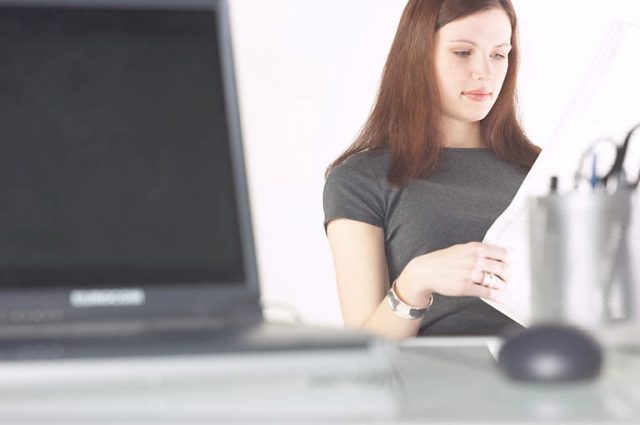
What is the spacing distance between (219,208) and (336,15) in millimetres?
2440

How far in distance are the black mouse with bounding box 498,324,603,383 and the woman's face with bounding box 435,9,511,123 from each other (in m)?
1.29

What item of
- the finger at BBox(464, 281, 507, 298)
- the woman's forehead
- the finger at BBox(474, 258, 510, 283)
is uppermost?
the woman's forehead

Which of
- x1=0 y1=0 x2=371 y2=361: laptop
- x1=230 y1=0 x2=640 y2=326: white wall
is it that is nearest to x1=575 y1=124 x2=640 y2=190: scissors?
x1=0 y1=0 x2=371 y2=361: laptop

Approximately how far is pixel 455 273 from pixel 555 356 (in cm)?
58

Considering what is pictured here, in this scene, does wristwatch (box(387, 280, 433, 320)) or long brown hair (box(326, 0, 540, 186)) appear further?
long brown hair (box(326, 0, 540, 186))

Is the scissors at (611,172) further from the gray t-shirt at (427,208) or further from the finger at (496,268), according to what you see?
the gray t-shirt at (427,208)

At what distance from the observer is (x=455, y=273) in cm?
125

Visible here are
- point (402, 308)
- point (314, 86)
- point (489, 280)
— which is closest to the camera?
point (489, 280)

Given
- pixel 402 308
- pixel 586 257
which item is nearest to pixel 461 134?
pixel 402 308

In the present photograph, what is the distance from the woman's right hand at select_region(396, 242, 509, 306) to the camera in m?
1.09

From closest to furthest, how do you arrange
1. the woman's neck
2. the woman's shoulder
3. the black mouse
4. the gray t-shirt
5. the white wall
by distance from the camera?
the black mouse < the gray t-shirt < the woman's shoulder < the woman's neck < the white wall

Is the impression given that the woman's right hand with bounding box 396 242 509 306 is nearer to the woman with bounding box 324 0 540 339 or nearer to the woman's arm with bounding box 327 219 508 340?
the woman's arm with bounding box 327 219 508 340

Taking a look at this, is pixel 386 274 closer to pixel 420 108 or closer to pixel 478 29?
pixel 420 108

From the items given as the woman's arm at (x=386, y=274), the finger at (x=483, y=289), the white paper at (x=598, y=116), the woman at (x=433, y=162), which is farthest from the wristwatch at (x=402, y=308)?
the white paper at (x=598, y=116)
